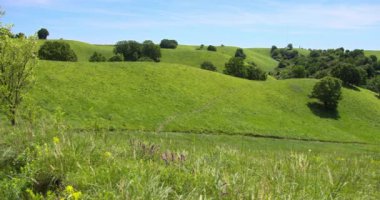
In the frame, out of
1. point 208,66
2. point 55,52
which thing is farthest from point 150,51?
point 55,52

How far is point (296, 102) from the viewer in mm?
90875

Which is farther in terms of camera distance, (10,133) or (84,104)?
(84,104)

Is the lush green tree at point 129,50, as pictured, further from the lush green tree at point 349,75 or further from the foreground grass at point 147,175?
the foreground grass at point 147,175

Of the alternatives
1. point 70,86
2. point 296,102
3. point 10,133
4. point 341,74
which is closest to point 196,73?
point 296,102

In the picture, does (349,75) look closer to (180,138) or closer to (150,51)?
(150,51)

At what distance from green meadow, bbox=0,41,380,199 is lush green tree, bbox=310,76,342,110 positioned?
7.58 feet

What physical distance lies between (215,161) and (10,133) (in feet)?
16.3

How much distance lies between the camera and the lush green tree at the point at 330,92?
90250 millimetres

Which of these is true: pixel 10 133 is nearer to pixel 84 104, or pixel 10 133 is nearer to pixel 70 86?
pixel 84 104

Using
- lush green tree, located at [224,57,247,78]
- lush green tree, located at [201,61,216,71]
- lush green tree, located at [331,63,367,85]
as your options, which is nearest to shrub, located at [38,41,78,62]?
lush green tree, located at [224,57,247,78]

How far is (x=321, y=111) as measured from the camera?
294ft

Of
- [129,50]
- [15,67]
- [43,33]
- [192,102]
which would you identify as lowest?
[192,102]

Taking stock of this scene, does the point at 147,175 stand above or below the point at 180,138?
above

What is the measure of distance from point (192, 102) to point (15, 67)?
42774 mm
